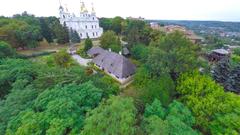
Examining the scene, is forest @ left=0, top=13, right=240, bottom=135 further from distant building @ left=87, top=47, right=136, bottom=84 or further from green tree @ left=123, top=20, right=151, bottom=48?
green tree @ left=123, top=20, right=151, bottom=48

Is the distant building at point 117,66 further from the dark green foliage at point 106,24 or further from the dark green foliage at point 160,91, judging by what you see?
the dark green foliage at point 106,24

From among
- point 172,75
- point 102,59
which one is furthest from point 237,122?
point 102,59

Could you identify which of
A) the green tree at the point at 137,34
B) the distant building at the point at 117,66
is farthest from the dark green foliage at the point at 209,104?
the green tree at the point at 137,34

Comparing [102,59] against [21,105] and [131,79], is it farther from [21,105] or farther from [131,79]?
[21,105]

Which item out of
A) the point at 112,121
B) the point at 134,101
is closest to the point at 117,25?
the point at 134,101

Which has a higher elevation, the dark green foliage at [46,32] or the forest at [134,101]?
the dark green foliage at [46,32]

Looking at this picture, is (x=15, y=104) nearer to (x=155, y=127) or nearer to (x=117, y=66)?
(x=155, y=127)
